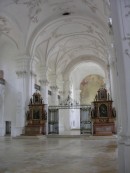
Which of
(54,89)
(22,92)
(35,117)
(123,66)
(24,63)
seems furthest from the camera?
(54,89)

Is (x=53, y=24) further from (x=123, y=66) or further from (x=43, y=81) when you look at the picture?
(x=123, y=66)

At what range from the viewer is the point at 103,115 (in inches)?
778

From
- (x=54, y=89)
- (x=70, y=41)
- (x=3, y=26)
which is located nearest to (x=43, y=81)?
(x=54, y=89)

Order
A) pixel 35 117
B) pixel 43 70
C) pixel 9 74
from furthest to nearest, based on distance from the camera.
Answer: pixel 43 70
pixel 9 74
pixel 35 117

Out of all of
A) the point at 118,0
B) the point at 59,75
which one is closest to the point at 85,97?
the point at 59,75

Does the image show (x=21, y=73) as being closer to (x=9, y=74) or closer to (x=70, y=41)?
(x=9, y=74)

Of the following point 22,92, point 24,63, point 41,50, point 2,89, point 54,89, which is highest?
point 41,50

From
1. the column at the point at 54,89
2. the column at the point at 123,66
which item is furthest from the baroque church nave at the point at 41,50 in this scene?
the column at the point at 123,66

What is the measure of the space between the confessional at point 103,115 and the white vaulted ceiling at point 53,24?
436 centimetres

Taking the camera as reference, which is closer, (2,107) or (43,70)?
(2,107)

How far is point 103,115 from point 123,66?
50.1ft

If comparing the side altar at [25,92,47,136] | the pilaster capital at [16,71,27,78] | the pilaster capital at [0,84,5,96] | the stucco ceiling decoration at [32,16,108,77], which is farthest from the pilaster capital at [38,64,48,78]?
the side altar at [25,92,47,136]

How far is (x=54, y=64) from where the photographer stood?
27.2 meters

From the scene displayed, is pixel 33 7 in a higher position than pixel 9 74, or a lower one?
higher
